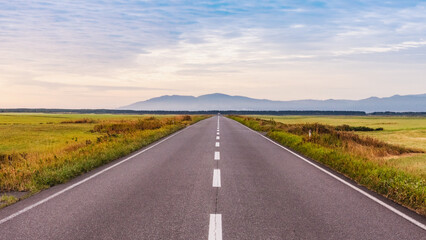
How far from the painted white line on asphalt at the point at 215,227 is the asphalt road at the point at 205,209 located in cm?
1

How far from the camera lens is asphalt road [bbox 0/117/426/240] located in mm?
4688

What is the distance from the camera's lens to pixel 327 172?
9914 mm

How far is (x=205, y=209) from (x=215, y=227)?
952 mm

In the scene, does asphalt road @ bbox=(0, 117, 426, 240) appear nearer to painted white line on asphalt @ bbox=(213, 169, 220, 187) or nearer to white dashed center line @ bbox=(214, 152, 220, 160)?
painted white line on asphalt @ bbox=(213, 169, 220, 187)

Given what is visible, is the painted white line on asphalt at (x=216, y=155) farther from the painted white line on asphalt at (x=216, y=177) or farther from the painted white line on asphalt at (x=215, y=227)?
the painted white line on asphalt at (x=215, y=227)

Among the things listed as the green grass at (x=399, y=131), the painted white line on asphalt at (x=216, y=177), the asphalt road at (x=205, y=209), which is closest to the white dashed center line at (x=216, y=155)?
the painted white line on asphalt at (x=216, y=177)

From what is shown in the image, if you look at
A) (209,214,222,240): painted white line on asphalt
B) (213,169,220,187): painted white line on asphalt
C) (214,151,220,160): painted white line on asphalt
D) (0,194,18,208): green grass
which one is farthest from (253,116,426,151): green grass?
(0,194,18,208): green grass

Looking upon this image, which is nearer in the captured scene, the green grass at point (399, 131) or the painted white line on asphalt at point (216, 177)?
the painted white line on asphalt at point (216, 177)

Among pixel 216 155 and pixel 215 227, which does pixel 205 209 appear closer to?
pixel 215 227

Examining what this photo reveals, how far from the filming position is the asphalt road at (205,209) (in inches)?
185

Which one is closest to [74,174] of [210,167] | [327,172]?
[210,167]

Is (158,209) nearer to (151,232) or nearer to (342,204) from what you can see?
(151,232)

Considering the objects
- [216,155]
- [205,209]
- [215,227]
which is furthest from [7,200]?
[216,155]

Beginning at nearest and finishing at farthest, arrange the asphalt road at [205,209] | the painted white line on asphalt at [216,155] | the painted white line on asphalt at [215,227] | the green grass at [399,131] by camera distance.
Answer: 1. the painted white line on asphalt at [215,227]
2. the asphalt road at [205,209]
3. the painted white line on asphalt at [216,155]
4. the green grass at [399,131]
